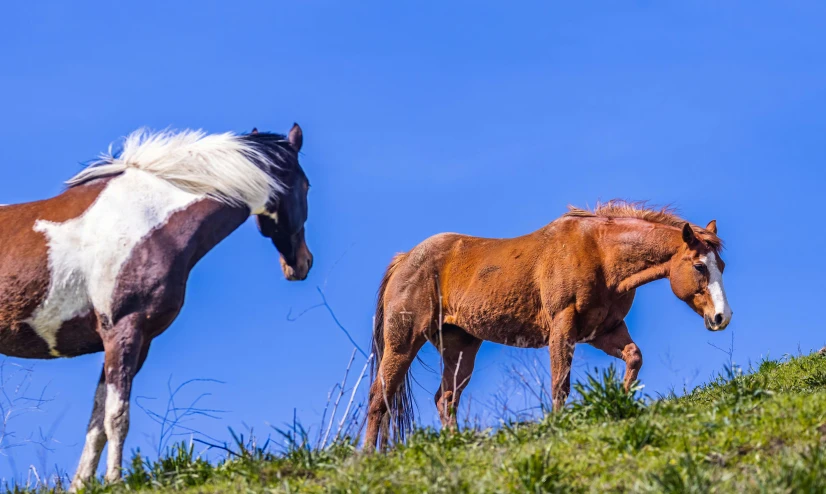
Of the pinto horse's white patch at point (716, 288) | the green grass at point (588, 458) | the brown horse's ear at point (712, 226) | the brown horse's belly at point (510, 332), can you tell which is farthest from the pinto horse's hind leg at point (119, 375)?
the brown horse's ear at point (712, 226)

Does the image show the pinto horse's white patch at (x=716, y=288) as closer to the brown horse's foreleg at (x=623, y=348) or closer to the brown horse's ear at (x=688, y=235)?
the brown horse's ear at (x=688, y=235)

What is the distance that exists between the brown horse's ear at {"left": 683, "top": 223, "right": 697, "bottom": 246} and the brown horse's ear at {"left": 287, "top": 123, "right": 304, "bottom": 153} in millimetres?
3718

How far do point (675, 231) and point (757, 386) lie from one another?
3528mm

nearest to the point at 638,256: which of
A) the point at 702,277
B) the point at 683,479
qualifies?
the point at 702,277

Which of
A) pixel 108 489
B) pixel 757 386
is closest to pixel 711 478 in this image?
pixel 757 386

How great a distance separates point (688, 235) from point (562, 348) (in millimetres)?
1655

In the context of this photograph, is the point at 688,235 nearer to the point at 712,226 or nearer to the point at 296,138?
the point at 712,226

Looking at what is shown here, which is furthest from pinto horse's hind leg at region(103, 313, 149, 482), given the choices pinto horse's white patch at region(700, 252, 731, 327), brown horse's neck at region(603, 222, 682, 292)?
pinto horse's white patch at region(700, 252, 731, 327)

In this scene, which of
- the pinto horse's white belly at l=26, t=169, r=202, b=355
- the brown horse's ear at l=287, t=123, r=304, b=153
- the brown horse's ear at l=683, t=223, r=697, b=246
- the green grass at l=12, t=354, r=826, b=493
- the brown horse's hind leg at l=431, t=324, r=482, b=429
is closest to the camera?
the green grass at l=12, t=354, r=826, b=493

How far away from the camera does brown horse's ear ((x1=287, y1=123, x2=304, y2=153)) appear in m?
8.20

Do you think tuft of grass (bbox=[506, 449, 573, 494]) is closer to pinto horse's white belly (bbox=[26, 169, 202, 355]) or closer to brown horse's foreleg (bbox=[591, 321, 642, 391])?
pinto horse's white belly (bbox=[26, 169, 202, 355])

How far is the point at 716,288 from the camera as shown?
9312 millimetres

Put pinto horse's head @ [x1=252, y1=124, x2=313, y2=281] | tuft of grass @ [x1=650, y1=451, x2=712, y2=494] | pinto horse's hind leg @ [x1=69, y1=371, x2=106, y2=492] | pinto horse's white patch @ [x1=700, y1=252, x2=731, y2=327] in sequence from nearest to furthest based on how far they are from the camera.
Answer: tuft of grass @ [x1=650, y1=451, x2=712, y2=494] < pinto horse's hind leg @ [x1=69, y1=371, x2=106, y2=492] < pinto horse's head @ [x1=252, y1=124, x2=313, y2=281] < pinto horse's white patch @ [x1=700, y1=252, x2=731, y2=327]

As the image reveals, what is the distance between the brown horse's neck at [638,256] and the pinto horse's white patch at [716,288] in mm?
330
